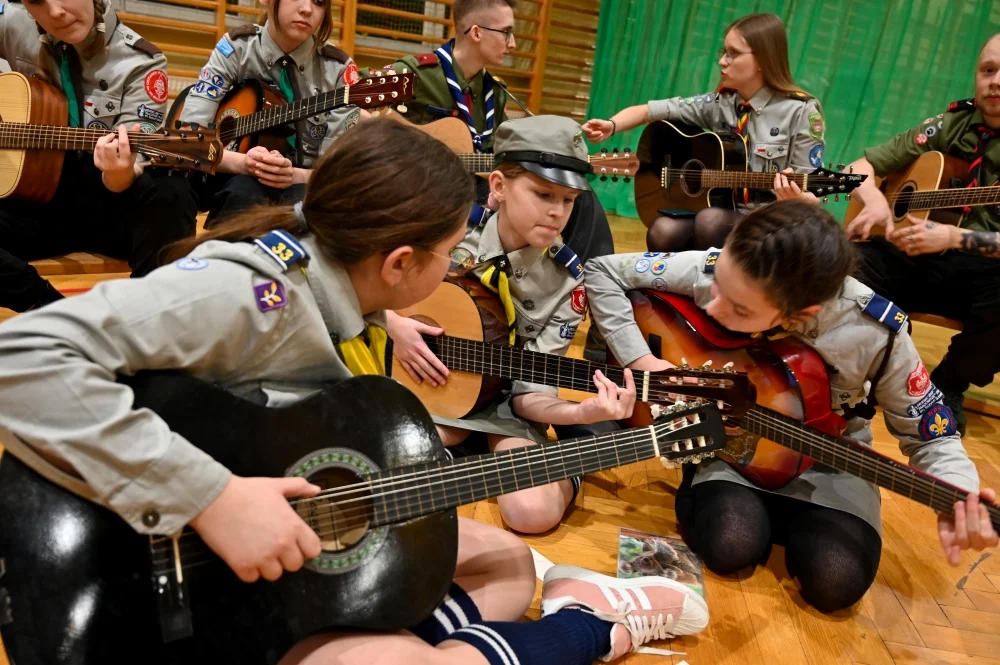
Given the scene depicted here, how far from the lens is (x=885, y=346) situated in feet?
5.76

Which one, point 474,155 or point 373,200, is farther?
point 474,155

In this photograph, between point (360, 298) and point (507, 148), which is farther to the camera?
point (507, 148)

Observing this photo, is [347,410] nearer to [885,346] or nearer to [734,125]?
[885,346]

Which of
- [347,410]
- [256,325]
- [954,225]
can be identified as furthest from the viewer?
[954,225]

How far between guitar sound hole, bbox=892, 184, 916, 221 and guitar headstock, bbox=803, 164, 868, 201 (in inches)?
11.4

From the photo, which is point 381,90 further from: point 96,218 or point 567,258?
point 96,218

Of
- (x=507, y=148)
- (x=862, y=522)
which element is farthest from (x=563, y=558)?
(x=507, y=148)

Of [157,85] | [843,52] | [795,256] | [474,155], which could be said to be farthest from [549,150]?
[843,52]

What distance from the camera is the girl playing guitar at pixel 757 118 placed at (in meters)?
2.93

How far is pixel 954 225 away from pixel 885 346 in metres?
1.41

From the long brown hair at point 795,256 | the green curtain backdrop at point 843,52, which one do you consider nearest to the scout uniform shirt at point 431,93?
the long brown hair at point 795,256

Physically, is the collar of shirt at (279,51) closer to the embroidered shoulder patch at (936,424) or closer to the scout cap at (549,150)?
the scout cap at (549,150)

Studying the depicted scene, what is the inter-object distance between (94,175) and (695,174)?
7.62 feet

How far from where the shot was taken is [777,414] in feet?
5.59
